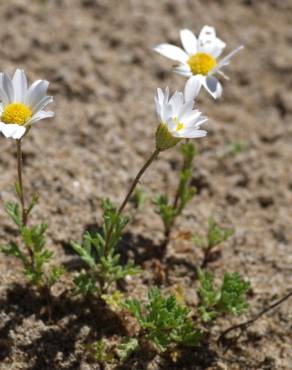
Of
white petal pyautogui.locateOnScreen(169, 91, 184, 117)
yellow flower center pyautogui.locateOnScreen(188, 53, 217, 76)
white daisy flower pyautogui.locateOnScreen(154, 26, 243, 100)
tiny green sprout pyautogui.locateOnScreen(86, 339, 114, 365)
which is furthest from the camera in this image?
yellow flower center pyautogui.locateOnScreen(188, 53, 217, 76)

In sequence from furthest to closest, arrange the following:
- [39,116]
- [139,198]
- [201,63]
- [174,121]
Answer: [139,198], [201,63], [174,121], [39,116]

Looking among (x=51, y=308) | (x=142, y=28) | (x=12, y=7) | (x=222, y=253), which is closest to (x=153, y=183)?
(x=222, y=253)

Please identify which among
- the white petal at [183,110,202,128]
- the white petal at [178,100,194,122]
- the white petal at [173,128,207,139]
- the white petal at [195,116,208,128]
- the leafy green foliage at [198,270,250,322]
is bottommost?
the leafy green foliage at [198,270,250,322]

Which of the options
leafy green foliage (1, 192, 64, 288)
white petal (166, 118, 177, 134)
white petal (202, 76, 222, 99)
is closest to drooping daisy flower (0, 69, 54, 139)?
leafy green foliage (1, 192, 64, 288)

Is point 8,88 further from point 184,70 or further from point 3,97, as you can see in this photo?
point 184,70

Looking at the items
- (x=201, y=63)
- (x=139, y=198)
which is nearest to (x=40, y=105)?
(x=201, y=63)

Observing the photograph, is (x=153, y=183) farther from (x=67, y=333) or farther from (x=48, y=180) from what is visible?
(x=67, y=333)

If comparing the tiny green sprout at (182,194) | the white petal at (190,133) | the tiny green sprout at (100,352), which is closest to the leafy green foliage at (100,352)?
the tiny green sprout at (100,352)

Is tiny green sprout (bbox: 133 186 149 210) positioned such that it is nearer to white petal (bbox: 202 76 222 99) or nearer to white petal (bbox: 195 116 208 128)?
white petal (bbox: 202 76 222 99)
